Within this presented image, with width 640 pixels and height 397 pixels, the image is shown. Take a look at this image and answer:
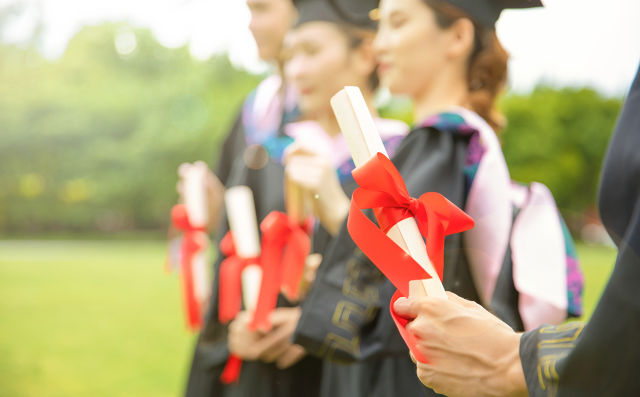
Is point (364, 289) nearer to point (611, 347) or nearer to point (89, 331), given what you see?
point (611, 347)

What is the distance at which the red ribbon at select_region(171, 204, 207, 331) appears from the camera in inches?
54.2

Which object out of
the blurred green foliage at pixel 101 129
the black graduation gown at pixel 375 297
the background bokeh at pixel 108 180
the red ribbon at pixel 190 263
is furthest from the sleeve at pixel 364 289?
the blurred green foliage at pixel 101 129

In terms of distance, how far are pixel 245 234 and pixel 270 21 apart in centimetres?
44

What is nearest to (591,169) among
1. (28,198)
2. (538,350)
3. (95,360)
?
(95,360)

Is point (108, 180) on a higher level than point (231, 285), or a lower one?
lower

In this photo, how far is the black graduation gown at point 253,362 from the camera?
Result: 3.51ft

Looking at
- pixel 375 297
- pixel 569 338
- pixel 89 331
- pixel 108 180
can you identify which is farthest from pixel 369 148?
pixel 108 180

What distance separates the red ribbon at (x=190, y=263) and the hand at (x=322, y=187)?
0.56 meters

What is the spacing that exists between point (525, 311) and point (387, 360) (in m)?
0.18

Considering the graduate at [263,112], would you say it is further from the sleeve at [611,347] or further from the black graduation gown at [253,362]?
the sleeve at [611,347]

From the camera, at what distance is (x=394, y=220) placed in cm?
44

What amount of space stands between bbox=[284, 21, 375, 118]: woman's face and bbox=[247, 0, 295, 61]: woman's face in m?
0.19

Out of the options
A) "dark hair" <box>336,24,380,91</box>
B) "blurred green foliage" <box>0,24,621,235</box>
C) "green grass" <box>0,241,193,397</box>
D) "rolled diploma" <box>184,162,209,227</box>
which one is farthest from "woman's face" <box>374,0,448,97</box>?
"blurred green foliage" <box>0,24,621,235</box>

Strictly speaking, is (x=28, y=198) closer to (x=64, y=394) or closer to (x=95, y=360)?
(x=95, y=360)
